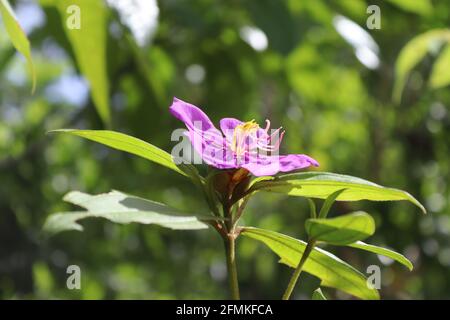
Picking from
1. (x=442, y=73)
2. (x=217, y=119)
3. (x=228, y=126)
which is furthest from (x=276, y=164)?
(x=217, y=119)

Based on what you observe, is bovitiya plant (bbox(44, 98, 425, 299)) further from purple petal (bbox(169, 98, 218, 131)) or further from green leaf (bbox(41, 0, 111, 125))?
green leaf (bbox(41, 0, 111, 125))

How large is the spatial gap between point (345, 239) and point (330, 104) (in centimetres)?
196

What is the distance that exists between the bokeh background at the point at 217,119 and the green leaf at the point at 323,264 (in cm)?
89

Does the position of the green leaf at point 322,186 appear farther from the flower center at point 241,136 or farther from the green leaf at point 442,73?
the green leaf at point 442,73

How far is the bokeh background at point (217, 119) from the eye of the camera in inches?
73.7

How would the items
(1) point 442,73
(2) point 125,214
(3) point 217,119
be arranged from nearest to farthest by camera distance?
(2) point 125,214, (1) point 442,73, (3) point 217,119

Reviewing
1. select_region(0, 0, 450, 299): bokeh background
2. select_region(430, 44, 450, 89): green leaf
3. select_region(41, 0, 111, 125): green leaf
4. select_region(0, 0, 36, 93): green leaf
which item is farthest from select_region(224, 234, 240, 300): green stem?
select_region(0, 0, 450, 299): bokeh background

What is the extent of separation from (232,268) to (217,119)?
1.54m

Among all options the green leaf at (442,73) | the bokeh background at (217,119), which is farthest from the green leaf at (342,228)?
the bokeh background at (217,119)

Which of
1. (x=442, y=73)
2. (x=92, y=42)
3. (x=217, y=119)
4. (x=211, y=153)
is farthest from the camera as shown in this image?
(x=217, y=119)

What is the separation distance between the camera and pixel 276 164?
24.3 inches

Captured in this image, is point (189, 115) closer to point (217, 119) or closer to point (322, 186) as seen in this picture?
point (322, 186)

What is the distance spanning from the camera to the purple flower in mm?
611
